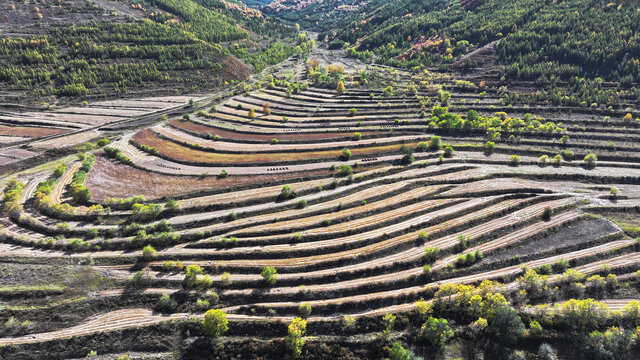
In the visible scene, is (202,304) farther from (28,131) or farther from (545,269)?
(28,131)

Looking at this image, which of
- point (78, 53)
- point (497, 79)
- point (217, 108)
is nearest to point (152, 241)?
point (217, 108)

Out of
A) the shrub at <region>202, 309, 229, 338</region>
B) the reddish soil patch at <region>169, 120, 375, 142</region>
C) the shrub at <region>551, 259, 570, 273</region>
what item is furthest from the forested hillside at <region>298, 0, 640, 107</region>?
the shrub at <region>202, 309, 229, 338</region>

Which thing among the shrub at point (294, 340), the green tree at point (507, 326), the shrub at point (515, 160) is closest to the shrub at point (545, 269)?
the green tree at point (507, 326)

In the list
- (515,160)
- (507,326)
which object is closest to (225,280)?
(507,326)

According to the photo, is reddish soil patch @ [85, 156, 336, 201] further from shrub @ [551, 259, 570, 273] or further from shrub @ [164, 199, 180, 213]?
shrub @ [551, 259, 570, 273]

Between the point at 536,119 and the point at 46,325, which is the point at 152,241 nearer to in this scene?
the point at 46,325
